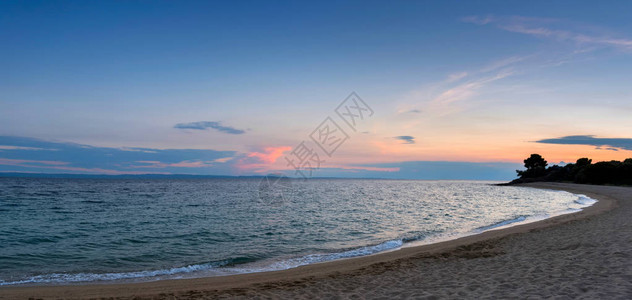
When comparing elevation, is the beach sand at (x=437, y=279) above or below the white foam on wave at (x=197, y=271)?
above

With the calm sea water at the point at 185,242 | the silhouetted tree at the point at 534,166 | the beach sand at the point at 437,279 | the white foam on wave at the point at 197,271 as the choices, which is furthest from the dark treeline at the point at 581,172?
the white foam on wave at the point at 197,271

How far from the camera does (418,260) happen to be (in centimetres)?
1384

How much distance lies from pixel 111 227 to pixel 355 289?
69.6 feet

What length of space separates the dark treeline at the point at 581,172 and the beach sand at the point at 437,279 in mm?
94906

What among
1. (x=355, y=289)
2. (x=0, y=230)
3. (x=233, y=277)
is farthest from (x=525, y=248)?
(x=0, y=230)

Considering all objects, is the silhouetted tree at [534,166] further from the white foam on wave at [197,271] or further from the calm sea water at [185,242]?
the white foam on wave at [197,271]

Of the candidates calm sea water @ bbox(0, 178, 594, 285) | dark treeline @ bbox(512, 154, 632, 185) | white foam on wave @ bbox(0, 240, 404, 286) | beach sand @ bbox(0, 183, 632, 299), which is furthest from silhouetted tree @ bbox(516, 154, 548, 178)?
white foam on wave @ bbox(0, 240, 404, 286)

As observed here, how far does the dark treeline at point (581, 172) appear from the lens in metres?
87.6

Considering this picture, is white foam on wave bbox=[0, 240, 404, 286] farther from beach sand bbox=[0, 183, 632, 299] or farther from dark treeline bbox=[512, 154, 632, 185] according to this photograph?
dark treeline bbox=[512, 154, 632, 185]

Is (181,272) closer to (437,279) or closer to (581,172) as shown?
(437,279)

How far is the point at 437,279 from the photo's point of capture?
10.5 meters

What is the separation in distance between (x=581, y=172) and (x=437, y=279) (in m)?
116

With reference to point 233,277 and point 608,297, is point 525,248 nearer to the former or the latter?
point 608,297

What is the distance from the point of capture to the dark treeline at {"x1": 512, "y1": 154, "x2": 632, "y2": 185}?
8762 centimetres
